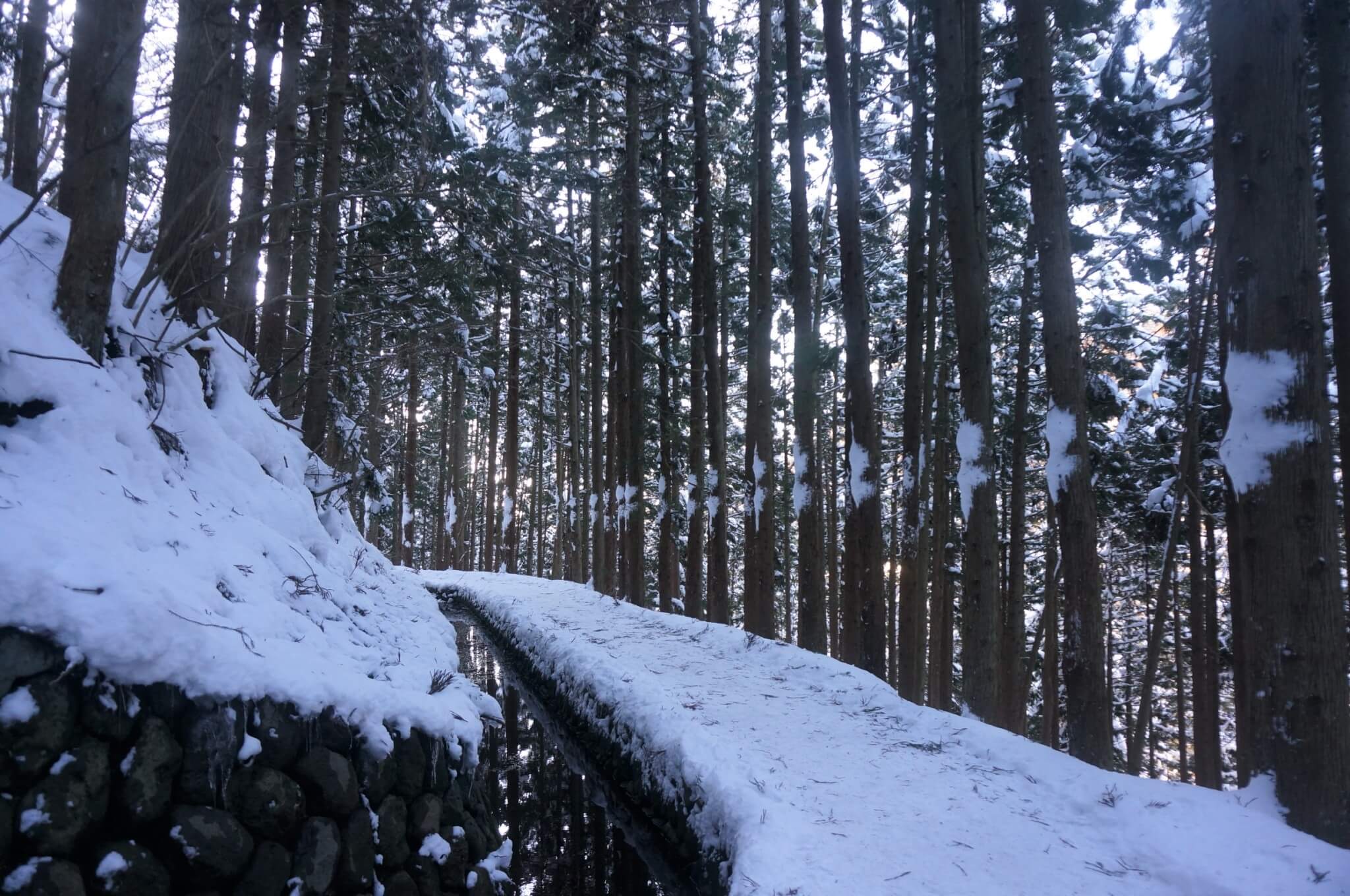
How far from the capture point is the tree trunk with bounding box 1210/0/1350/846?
364 centimetres

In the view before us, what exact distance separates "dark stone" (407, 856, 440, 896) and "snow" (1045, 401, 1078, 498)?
5295 mm

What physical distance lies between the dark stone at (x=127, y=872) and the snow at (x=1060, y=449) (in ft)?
20.2

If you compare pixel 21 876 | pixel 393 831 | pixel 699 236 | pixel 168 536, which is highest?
pixel 699 236

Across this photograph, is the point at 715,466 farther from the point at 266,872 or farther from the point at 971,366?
the point at 266,872

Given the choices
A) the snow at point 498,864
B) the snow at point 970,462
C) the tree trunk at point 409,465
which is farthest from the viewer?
the tree trunk at point 409,465

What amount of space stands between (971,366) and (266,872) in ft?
23.0

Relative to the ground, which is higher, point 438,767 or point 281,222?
point 281,222

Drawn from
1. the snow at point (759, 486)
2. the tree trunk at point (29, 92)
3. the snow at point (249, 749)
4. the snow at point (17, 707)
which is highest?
the tree trunk at point (29, 92)

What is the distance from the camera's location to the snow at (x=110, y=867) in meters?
2.54

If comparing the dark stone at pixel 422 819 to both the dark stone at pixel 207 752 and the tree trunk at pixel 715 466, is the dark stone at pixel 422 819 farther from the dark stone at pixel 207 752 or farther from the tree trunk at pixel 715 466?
the tree trunk at pixel 715 466

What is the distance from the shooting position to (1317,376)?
3773mm

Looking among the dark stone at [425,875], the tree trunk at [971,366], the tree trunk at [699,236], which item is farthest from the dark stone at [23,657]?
the tree trunk at [699,236]

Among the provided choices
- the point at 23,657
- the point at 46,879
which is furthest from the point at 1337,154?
the point at 46,879

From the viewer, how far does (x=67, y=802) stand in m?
2.54
